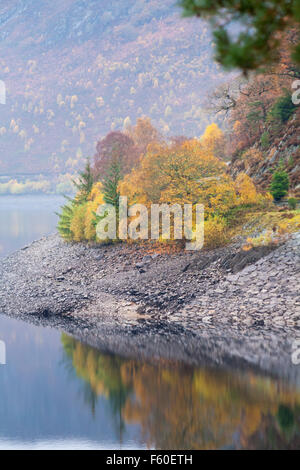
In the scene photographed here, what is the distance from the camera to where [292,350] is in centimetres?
1647

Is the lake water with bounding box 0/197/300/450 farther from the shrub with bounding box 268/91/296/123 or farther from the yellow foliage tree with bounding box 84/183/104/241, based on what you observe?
the shrub with bounding box 268/91/296/123

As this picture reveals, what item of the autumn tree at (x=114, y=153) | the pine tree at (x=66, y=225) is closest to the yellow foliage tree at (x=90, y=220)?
the pine tree at (x=66, y=225)

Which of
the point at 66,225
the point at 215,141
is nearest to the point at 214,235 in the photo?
the point at 66,225

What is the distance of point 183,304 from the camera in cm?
2180

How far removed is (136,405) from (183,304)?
27.5 feet

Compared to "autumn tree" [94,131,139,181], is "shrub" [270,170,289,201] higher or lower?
lower

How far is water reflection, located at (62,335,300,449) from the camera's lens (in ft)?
38.2

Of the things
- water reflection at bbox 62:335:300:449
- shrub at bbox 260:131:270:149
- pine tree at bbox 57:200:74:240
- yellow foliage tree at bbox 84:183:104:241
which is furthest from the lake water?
pine tree at bbox 57:200:74:240

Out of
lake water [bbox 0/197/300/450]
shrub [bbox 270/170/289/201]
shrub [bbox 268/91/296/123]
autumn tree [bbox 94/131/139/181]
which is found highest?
autumn tree [bbox 94/131/139/181]

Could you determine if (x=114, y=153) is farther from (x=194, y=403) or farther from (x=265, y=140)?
(x=194, y=403)

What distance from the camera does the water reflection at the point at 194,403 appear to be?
11656 mm

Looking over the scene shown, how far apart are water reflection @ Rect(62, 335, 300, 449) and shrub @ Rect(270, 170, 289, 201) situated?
13.5 m

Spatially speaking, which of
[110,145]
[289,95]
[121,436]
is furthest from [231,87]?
[121,436]

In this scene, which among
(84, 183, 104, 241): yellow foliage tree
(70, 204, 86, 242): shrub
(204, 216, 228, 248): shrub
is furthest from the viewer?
(70, 204, 86, 242): shrub
